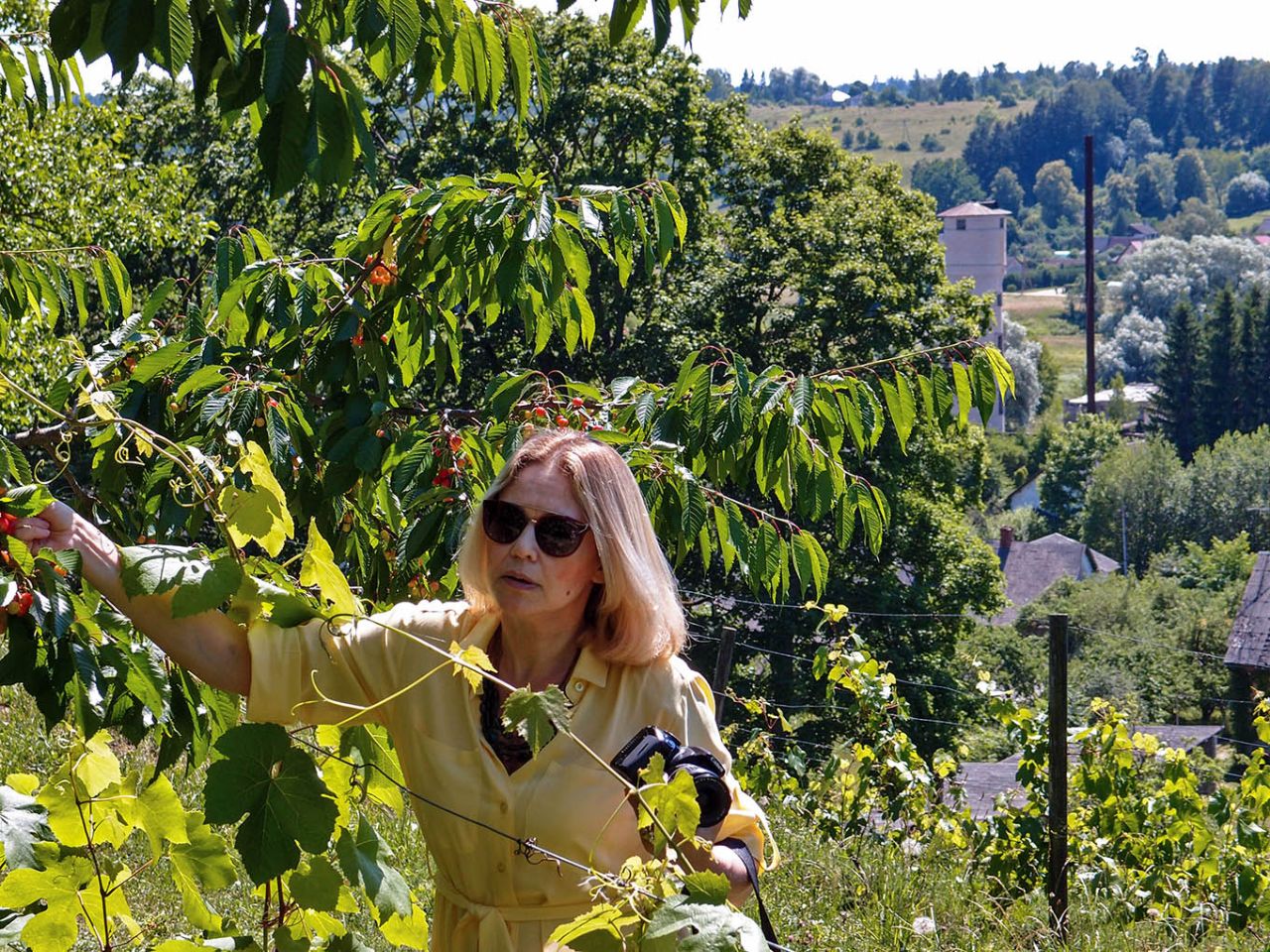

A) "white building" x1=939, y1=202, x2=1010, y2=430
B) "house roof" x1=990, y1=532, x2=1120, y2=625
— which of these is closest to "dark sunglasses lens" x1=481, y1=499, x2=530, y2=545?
"house roof" x1=990, y1=532, x2=1120, y2=625

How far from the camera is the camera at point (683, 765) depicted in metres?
1.59

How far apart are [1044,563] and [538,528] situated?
70302 mm

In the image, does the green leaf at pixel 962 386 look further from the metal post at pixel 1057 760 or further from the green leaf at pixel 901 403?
the metal post at pixel 1057 760

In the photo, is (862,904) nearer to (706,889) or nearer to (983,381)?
(983,381)

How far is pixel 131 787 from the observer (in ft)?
5.91

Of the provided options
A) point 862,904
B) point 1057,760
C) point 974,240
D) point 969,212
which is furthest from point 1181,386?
point 862,904

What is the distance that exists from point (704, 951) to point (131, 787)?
0.88 metres

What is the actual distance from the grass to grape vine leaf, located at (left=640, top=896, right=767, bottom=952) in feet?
9.77

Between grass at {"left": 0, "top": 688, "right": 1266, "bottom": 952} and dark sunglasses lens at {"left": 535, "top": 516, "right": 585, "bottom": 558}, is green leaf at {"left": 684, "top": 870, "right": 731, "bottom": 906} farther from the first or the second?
grass at {"left": 0, "top": 688, "right": 1266, "bottom": 952}

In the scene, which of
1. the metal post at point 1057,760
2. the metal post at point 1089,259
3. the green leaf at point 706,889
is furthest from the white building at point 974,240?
the green leaf at point 706,889

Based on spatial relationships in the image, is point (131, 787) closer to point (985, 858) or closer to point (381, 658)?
point (381, 658)

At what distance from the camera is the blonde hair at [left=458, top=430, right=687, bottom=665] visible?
2141 millimetres

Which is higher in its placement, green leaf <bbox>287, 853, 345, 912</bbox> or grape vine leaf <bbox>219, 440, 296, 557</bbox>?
grape vine leaf <bbox>219, 440, 296, 557</bbox>

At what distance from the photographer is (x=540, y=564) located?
6.93 ft
